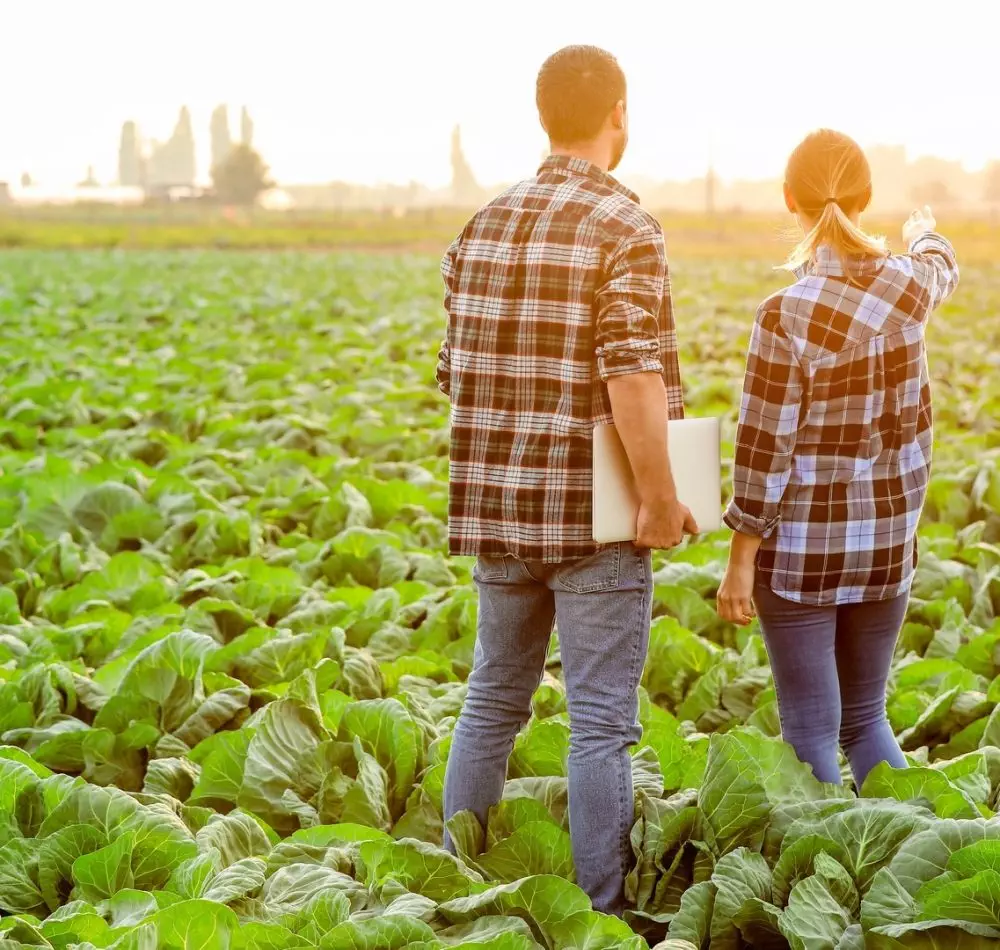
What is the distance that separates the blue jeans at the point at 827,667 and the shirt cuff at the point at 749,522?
14 cm

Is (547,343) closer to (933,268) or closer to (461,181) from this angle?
(933,268)

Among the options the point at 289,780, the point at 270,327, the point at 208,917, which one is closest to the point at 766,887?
the point at 208,917

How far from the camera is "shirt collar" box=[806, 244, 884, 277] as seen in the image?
265 cm

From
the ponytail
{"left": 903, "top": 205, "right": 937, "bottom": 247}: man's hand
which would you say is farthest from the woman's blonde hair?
{"left": 903, "top": 205, "right": 937, "bottom": 247}: man's hand

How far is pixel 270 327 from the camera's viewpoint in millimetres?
15039

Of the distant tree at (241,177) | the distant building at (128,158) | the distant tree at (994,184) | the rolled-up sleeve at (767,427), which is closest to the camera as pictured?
the rolled-up sleeve at (767,427)

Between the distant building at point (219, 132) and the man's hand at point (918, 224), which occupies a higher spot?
the distant building at point (219, 132)

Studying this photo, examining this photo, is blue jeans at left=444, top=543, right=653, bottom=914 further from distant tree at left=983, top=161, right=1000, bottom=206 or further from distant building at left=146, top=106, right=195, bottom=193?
distant building at left=146, top=106, right=195, bottom=193

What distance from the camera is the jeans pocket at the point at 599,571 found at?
2.51 meters

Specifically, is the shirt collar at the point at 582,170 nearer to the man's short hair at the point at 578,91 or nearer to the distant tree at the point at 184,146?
the man's short hair at the point at 578,91

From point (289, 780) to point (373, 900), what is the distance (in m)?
0.74

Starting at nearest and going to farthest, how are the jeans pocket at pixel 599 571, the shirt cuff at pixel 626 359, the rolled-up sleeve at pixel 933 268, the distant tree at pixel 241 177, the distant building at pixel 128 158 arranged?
the shirt cuff at pixel 626 359 → the jeans pocket at pixel 599 571 → the rolled-up sleeve at pixel 933 268 → the distant tree at pixel 241 177 → the distant building at pixel 128 158

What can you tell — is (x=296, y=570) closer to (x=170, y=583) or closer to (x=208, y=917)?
(x=170, y=583)

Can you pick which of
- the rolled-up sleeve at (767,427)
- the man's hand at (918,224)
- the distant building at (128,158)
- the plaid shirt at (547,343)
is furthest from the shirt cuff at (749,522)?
the distant building at (128,158)
